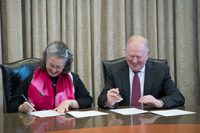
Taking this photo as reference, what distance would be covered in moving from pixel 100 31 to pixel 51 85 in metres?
1.23

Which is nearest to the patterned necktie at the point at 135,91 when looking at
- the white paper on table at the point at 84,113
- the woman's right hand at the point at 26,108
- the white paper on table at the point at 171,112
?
the white paper on table at the point at 171,112

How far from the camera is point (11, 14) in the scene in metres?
3.34

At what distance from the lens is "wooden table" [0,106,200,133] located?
1.82 meters

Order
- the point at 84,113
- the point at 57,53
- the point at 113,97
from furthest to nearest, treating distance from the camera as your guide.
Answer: the point at 57,53 < the point at 113,97 < the point at 84,113

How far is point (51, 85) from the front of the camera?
2.75 m

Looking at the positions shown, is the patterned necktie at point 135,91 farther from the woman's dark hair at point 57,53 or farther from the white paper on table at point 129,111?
the woman's dark hair at point 57,53

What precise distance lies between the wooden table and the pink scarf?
41cm

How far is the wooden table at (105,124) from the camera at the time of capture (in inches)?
71.7

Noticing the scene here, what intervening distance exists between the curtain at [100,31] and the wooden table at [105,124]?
134 centimetres

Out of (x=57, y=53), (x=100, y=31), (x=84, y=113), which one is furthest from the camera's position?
(x=100, y=31)

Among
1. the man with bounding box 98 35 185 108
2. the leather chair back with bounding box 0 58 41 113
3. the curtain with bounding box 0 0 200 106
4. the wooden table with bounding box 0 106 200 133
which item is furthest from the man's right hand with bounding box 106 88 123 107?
the curtain with bounding box 0 0 200 106

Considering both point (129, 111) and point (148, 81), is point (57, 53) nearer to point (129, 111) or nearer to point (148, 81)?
point (129, 111)

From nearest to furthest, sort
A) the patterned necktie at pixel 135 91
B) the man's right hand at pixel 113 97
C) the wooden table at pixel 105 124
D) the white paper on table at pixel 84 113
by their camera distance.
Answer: the wooden table at pixel 105 124 < the white paper on table at pixel 84 113 < the man's right hand at pixel 113 97 < the patterned necktie at pixel 135 91

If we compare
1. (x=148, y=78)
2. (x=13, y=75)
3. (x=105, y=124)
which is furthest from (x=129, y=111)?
(x=13, y=75)
